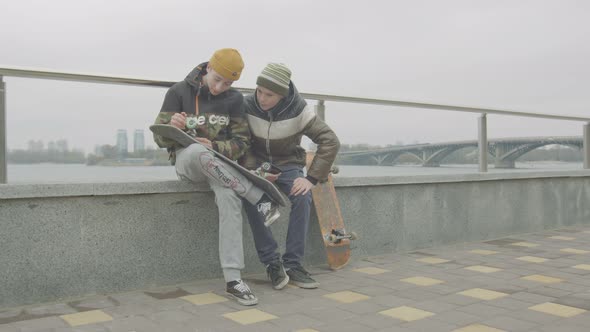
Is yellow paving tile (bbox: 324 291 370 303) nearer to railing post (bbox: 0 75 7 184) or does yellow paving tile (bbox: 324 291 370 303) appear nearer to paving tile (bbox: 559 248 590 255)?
railing post (bbox: 0 75 7 184)

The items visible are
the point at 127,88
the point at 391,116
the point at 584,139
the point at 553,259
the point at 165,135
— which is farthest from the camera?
the point at 584,139

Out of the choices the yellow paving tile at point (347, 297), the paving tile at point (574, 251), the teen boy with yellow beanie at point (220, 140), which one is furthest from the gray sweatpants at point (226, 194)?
the paving tile at point (574, 251)

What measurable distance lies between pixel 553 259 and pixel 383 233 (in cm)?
135

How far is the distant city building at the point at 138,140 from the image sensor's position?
3.56m

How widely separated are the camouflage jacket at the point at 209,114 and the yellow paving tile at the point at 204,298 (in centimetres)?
81

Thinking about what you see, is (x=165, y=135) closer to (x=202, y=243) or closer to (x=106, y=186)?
(x=106, y=186)

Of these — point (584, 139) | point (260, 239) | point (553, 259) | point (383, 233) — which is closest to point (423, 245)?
point (383, 233)

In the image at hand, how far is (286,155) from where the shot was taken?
371 cm

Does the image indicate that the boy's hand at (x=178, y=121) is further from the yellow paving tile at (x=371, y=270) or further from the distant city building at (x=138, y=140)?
the yellow paving tile at (x=371, y=270)

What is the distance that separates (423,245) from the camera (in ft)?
16.6

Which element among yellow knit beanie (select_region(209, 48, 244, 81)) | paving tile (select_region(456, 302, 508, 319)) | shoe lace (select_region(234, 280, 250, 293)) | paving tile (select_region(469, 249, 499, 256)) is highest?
yellow knit beanie (select_region(209, 48, 244, 81))

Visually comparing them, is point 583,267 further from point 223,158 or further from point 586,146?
point 586,146

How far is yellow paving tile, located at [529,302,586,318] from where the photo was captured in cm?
287

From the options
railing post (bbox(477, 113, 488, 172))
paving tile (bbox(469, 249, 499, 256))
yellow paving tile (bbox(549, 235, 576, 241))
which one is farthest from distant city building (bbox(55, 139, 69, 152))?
yellow paving tile (bbox(549, 235, 576, 241))
